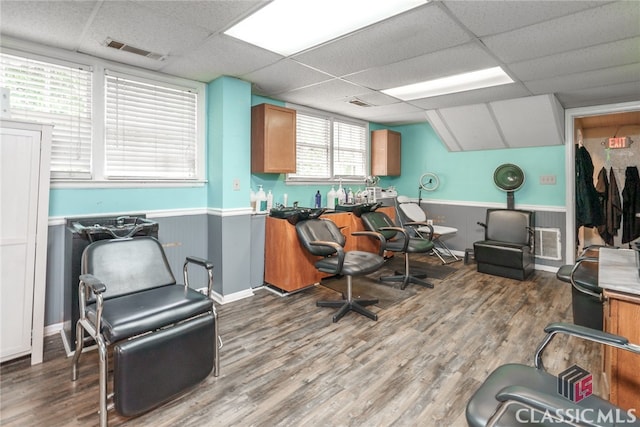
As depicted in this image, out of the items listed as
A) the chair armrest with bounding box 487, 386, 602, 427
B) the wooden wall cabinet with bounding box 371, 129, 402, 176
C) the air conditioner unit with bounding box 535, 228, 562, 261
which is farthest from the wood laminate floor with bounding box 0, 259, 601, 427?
the wooden wall cabinet with bounding box 371, 129, 402, 176

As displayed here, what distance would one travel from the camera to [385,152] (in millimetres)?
5664

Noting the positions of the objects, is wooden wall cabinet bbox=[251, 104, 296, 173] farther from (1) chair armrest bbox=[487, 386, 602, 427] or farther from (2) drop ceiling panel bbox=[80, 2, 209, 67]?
(1) chair armrest bbox=[487, 386, 602, 427]

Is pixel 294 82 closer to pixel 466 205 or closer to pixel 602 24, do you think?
pixel 602 24

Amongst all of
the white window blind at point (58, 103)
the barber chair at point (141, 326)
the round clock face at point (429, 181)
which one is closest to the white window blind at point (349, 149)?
the round clock face at point (429, 181)

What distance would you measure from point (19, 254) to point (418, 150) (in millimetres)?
5580

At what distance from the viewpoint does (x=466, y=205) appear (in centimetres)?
538

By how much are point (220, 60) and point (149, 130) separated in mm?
1050

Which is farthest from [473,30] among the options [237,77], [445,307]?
[445,307]

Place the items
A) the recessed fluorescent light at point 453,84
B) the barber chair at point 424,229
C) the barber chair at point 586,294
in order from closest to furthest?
the barber chair at point 586,294 → the recessed fluorescent light at point 453,84 → the barber chair at point 424,229

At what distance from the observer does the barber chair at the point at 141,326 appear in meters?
1.65

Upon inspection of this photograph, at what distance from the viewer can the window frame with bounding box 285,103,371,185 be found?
4.56 metres

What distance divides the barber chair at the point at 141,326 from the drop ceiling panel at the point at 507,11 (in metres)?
2.38

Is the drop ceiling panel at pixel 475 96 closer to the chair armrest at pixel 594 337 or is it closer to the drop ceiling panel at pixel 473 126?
the drop ceiling panel at pixel 473 126

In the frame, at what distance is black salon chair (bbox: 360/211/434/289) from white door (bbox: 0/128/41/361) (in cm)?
328
